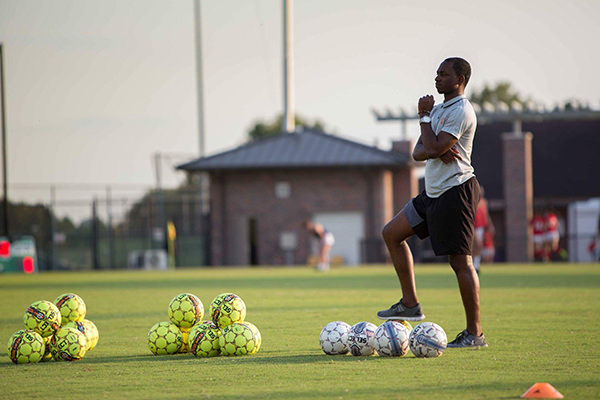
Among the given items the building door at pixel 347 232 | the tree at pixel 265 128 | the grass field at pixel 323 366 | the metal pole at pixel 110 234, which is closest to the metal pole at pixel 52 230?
the metal pole at pixel 110 234

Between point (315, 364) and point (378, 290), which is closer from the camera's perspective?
point (315, 364)

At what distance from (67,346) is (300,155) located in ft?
125

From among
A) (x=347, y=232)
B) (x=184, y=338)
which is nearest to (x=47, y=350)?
(x=184, y=338)

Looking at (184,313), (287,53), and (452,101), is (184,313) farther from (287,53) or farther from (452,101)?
(287,53)

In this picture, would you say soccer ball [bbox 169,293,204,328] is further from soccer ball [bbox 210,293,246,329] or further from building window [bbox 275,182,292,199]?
building window [bbox 275,182,292,199]

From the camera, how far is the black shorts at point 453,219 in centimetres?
866

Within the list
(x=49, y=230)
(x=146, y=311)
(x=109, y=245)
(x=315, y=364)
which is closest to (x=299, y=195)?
(x=109, y=245)

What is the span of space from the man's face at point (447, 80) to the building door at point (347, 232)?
37.1m

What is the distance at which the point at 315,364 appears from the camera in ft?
26.6

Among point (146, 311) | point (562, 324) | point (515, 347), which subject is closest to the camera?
point (515, 347)

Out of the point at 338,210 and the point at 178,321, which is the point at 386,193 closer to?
the point at 338,210

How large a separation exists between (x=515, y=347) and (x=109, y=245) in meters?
41.9

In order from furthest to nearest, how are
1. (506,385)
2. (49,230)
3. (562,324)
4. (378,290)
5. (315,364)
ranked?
1. (49,230)
2. (378,290)
3. (562,324)
4. (315,364)
5. (506,385)

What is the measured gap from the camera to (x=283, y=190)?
47094 mm
